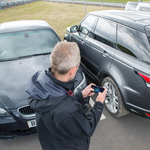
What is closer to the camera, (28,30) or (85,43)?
(28,30)

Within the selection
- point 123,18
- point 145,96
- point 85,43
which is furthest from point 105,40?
point 145,96

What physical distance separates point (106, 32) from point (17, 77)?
6.59 ft

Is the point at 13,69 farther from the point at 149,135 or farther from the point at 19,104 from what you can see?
the point at 149,135

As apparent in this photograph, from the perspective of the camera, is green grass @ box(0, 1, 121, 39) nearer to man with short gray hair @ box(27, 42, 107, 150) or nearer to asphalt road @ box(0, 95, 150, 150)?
asphalt road @ box(0, 95, 150, 150)

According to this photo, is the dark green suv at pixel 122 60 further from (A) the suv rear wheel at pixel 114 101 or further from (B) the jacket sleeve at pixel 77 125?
(B) the jacket sleeve at pixel 77 125

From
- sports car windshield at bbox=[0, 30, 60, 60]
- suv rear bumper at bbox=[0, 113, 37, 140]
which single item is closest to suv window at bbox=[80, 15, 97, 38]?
sports car windshield at bbox=[0, 30, 60, 60]

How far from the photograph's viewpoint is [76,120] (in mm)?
981

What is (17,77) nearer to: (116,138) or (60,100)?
(60,100)

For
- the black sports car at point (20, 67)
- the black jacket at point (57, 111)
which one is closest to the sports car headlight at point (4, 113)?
the black sports car at point (20, 67)

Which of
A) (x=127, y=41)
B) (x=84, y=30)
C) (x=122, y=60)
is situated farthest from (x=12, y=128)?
(x=84, y=30)

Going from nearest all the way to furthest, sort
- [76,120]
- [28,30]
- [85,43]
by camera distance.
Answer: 1. [76,120]
2. [28,30]
3. [85,43]

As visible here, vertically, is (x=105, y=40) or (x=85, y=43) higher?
(x=105, y=40)

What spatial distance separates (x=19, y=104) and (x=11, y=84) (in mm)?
463

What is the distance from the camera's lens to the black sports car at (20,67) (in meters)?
2.02
